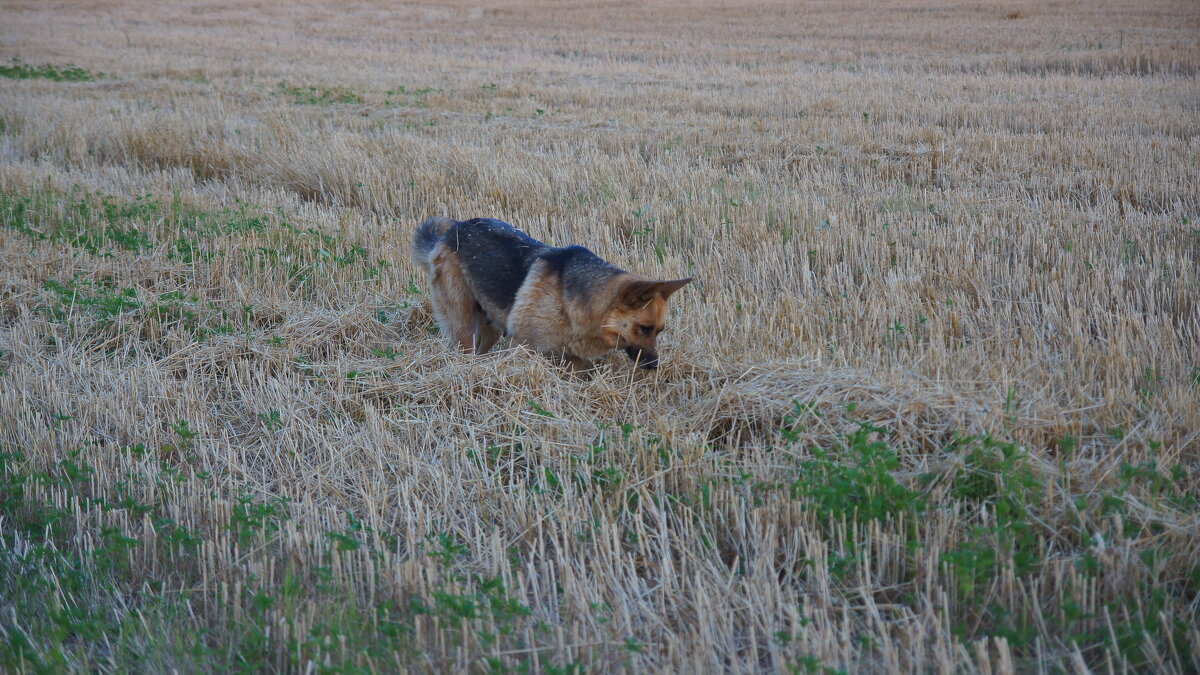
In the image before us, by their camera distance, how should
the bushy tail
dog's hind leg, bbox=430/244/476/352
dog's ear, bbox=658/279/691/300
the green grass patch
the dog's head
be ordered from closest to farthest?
dog's ear, bbox=658/279/691/300 < the dog's head < dog's hind leg, bbox=430/244/476/352 < the bushy tail < the green grass patch

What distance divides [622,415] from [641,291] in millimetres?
686

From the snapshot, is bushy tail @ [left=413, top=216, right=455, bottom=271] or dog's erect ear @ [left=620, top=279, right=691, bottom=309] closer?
dog's erect ear @ [left=620, top=279, right=691, bottom=309]

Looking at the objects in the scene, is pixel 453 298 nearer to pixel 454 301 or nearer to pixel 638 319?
pixel 454 301

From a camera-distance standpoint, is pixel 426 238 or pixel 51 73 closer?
pixel 426 238

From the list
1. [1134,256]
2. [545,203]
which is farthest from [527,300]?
[1134,256]

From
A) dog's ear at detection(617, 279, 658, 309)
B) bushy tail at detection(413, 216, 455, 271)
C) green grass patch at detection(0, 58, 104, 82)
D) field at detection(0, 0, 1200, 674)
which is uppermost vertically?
green grass patch at detection(0, 58, 104, 82)

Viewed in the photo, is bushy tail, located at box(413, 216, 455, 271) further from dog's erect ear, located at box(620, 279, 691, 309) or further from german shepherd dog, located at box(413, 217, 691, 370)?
dog's erect ear, located at box(620, 279, 691, 309)

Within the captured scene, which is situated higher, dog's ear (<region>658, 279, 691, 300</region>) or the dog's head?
dog's ear (<region>658, 279, 691, 300</region>)

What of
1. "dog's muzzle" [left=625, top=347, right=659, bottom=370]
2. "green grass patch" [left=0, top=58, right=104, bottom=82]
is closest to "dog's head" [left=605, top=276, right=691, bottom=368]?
"dog's muzzle" [left=625, top=347, right=659, bottom=370]

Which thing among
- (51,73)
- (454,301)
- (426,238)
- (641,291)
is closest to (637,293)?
(641,291)

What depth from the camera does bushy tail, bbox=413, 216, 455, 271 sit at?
18.8 feet

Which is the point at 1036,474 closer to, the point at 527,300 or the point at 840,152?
the point at 527,300

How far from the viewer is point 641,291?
15.0 feet

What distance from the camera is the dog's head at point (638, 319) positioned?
4.64 meters
